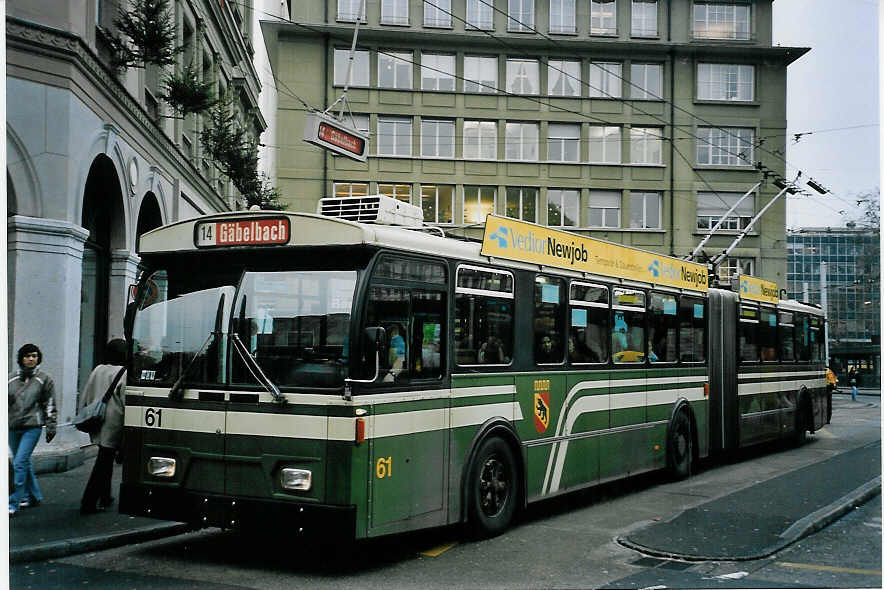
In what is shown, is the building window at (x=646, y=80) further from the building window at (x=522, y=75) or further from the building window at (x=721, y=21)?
the building window at (x=522, y=75)

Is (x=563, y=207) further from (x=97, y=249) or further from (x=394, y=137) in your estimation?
(x=97, y=249)

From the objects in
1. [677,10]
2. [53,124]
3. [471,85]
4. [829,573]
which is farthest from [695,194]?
[829,573]

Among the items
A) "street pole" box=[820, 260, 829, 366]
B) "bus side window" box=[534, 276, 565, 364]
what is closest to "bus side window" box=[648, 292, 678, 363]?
"bus side window" box=[534, 276, 565, 364]

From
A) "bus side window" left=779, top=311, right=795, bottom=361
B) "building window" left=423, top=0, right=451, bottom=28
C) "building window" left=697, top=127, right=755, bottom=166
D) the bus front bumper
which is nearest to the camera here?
the bus front bumper

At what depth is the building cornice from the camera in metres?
12.7

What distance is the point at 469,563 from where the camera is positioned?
8078 millimetres

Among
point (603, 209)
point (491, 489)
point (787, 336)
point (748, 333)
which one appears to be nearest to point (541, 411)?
point (491, 489)

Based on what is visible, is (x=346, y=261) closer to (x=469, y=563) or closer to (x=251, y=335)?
(x=251, y=335)

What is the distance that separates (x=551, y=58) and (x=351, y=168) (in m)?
10.1

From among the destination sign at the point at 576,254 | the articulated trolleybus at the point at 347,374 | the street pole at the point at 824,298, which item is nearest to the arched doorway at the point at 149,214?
the destination sign at the point at 576,254

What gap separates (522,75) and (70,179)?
103 feet

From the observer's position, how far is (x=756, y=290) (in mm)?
17078

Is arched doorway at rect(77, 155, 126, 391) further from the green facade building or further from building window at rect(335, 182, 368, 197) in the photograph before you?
building window at rect(335, 182, 368, 197)

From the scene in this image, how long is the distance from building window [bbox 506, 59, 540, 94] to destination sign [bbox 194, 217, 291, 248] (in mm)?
35690
